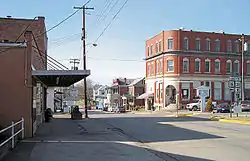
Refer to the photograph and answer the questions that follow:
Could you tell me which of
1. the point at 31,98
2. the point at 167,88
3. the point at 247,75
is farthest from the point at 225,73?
the point at 31,98

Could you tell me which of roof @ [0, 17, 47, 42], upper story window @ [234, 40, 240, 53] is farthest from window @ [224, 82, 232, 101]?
roof @ [0, 17, 47, 42]

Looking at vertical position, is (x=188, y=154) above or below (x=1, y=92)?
below

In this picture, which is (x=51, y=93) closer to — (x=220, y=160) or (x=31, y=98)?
(x=31, y=98)

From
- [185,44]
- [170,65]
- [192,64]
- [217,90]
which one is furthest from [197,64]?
[217,90]

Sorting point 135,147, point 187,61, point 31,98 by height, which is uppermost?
point 187,61

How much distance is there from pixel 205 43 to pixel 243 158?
57785 mm

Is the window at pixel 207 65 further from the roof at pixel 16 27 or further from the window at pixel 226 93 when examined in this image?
the roof at pixel 16 27

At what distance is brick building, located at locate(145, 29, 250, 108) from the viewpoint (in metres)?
66.0

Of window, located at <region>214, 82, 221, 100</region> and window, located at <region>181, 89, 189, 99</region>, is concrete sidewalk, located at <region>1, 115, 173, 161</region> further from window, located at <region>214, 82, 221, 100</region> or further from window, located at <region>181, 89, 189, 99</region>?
window, located at <region>214, 82, 221, 100</region>

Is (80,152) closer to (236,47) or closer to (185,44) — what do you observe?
(185,44)

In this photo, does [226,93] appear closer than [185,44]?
No

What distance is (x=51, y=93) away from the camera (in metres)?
60.2

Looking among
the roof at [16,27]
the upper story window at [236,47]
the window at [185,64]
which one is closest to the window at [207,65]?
the window at [185,64]

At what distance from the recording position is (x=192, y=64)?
219 feet
